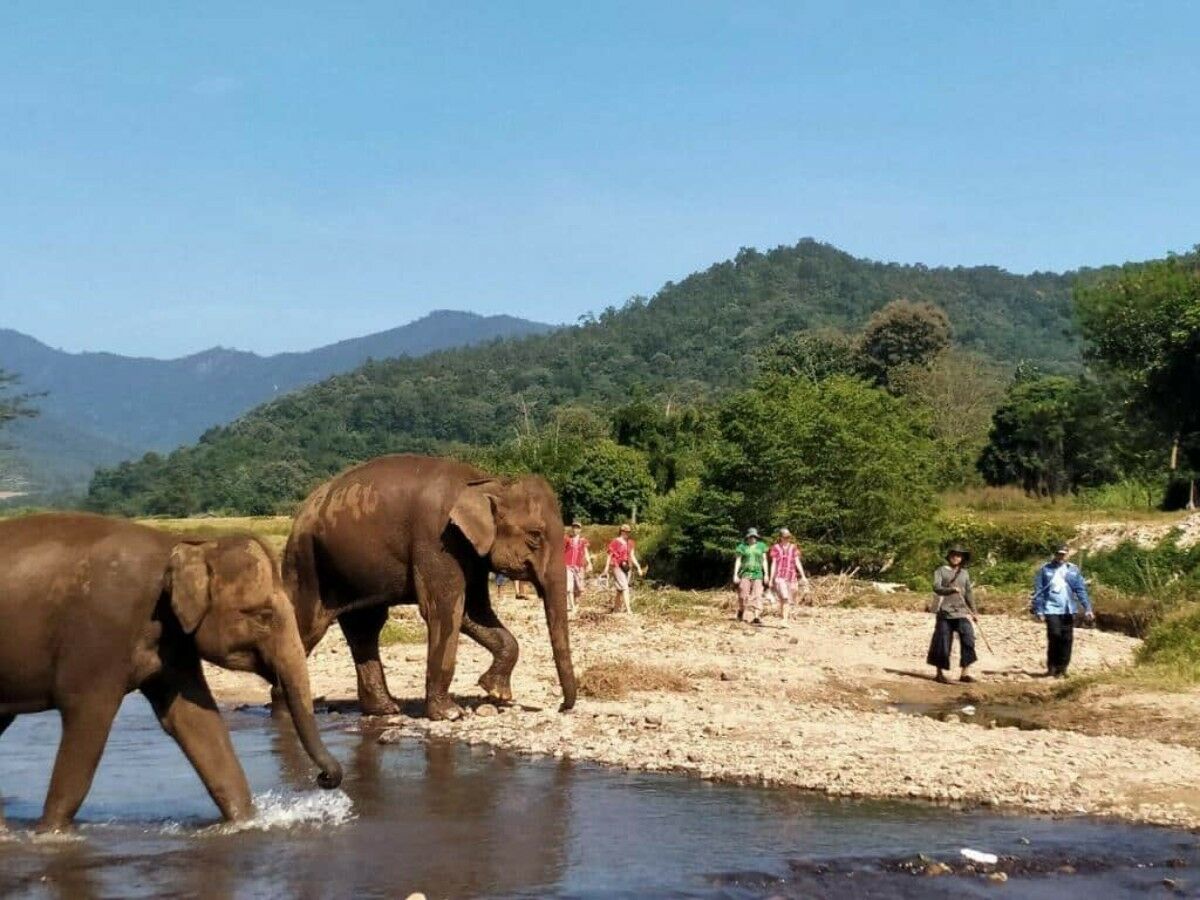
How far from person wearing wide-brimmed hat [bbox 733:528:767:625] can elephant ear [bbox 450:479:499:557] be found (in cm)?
1417

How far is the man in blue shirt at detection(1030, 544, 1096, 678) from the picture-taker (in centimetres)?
2245

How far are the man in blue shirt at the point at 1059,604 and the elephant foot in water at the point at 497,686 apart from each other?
887cm

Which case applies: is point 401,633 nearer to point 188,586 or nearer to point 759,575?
point 759,575

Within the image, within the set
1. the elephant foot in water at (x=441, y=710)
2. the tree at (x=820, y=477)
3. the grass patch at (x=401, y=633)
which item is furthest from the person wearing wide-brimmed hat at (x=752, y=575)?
the elephant foot in water at (x=441, y=710)

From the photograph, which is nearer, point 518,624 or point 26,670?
point 26,670

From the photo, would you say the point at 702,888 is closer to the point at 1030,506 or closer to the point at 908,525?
the point at 908,525

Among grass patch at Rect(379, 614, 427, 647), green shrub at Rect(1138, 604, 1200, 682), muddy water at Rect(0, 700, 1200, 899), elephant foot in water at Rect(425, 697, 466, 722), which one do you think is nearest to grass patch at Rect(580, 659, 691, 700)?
elephant foot in water at Rect(425, 697, 466, 722)

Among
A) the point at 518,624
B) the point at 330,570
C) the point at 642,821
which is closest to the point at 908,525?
the point at 518,624

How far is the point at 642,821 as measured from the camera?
12016 millimetres

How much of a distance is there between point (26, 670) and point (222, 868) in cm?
189

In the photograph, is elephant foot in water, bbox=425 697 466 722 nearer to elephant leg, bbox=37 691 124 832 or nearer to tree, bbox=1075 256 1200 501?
elephant leg, bbox=37 691 124 832

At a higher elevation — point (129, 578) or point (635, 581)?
point (129, 578)

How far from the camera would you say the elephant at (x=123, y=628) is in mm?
10508

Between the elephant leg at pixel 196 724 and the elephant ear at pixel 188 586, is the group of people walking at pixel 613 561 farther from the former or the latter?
the elephant ear at pixel 188 586
